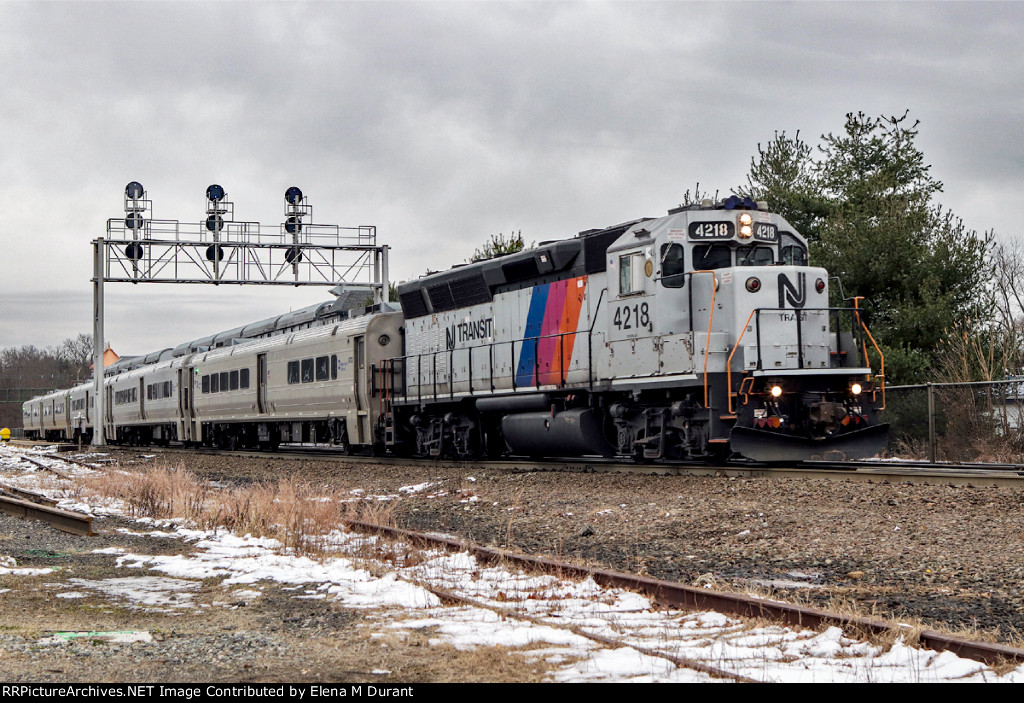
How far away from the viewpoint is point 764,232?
48.1 feet

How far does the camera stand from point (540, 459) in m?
19.0

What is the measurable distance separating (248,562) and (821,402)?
26.7 ft

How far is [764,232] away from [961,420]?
5.53 m

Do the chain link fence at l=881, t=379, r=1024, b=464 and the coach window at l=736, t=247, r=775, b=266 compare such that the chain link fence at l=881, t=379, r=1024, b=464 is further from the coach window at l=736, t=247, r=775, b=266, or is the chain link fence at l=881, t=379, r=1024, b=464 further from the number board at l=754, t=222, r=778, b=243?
the number board at l=754, t=222, r=778, b=243

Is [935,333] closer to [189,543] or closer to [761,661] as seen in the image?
[189,543]

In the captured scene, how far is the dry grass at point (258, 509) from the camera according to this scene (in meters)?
10.2

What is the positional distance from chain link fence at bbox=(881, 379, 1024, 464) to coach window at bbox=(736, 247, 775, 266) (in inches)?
142

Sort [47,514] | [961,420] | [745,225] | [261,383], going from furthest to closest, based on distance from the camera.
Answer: [261,383] < [961,420] < [745,225] < [47,514]

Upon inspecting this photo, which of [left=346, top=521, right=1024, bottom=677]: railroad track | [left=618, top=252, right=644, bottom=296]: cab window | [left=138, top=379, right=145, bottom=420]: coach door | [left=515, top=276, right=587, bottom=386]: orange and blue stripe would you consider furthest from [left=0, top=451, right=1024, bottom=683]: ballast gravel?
[left=138, top=379, right=145, bottom=420]: coach door

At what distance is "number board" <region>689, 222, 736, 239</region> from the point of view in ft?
47.6

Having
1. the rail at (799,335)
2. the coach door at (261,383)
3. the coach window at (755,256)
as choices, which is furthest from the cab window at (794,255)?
the coach door at (261,383)

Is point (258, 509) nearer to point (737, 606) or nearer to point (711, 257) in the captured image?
point (737, 606)

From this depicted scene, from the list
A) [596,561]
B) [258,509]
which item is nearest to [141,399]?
[258,509]

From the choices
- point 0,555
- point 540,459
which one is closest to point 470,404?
point 540,459
